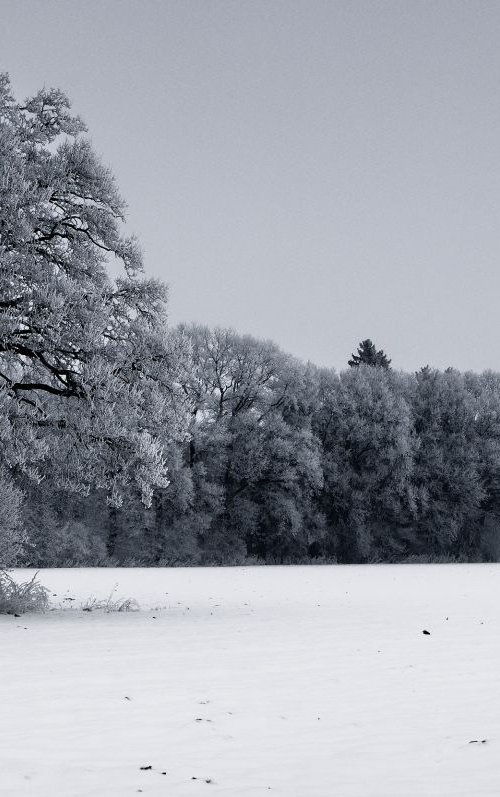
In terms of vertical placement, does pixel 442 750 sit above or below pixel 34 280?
below

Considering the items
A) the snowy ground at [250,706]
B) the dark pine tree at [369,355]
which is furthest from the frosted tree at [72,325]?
the dark pine tree at [369,355]

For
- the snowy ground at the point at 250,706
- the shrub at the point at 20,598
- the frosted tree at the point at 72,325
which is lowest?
the snowy ground at the point at 250,706

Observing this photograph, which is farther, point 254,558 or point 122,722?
point 254,558

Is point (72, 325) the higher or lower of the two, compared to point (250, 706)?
higher

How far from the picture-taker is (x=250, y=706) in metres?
9.62

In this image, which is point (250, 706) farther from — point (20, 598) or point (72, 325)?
point (20, 598)

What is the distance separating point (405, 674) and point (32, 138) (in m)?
15.5

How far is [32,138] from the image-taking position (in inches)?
904

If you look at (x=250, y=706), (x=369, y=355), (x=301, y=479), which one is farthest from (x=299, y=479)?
(x=250, y=706)

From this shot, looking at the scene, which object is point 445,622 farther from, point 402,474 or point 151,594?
point 402,474

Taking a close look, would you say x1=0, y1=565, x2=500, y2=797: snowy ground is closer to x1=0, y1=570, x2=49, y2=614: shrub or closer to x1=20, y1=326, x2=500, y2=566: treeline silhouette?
x1=0, y1=570, x2=49, y2=614: shrub

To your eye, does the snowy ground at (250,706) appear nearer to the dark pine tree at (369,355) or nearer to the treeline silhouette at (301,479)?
the treeline silhouette at (301,479)

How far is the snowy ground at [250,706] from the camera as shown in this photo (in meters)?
6.82

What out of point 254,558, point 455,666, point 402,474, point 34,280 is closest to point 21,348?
point 34,280
